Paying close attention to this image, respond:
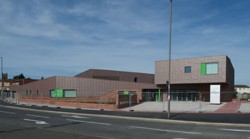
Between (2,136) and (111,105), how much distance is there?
23.8m

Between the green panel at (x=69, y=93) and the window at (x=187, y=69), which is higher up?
the window at (x=187, y=69)

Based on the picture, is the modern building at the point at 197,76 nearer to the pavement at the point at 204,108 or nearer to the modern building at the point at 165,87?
the modern building at the point at 165,87

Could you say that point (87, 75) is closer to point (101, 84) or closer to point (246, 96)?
point (101, 84)

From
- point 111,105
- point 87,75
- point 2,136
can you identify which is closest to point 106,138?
point 2,136

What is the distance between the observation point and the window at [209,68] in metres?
45.6

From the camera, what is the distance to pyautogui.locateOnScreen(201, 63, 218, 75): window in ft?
150

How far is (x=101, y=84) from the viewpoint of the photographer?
64875 millimetres

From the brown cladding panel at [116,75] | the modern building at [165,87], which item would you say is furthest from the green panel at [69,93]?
the brown cladding panel at [116,75]

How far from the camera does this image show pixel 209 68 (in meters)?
46.4

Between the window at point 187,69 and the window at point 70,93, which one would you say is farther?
the window at point 70,93

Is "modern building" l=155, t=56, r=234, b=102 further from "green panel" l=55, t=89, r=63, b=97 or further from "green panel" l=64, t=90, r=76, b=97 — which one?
"green panel" l=55, t=89, r=63, b=97

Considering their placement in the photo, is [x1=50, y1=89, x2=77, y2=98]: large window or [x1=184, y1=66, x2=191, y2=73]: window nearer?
[x1=184, y1=66, x2=191, y2=73]: window

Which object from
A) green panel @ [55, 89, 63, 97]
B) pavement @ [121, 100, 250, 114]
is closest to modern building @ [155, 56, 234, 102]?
pavement @ [121, 100, 250, 114]

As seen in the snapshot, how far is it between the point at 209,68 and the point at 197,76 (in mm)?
2194
